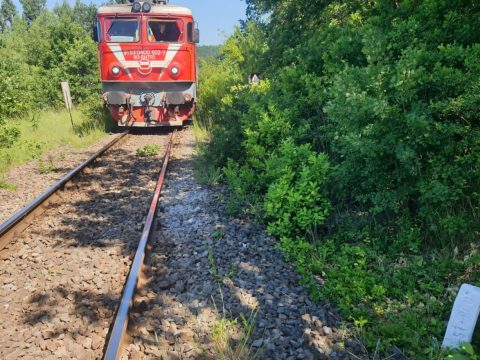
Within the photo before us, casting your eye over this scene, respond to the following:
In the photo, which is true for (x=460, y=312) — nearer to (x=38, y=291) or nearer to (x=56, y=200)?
(x=38, y=291)

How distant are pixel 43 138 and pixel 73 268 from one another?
822 centimetres

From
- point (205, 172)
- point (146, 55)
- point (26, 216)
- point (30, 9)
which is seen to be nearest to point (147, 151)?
point (205, 172)

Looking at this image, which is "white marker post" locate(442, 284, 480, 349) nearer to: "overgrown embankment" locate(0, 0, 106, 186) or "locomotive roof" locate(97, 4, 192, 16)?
"overgrown embankment" locate(0, 0, 106, 186)

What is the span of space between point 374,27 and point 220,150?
11.0 feet

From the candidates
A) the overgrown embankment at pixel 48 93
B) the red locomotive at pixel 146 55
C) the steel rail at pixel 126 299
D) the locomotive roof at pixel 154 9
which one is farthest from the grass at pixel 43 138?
the steel rail at pixel 126 299

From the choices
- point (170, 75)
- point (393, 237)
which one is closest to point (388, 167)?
point (393, 237)

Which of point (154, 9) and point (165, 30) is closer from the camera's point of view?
point (154, 9)

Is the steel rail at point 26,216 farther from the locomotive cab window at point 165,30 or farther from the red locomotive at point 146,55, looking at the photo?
the locomotive cab window at point 165,30

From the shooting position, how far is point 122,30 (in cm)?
1074

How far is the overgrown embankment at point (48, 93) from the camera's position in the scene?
9.49 m

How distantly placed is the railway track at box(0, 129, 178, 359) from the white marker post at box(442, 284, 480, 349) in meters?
2.19

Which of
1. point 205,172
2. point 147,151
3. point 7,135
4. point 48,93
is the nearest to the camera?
point 205,172

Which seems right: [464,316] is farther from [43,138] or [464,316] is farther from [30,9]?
[30,9]

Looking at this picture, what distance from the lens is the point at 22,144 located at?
370 inches
